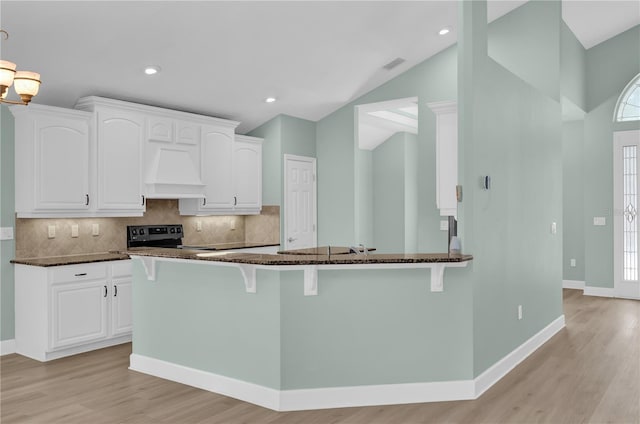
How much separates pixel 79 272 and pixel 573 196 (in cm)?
753

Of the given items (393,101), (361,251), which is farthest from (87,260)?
(393,101)

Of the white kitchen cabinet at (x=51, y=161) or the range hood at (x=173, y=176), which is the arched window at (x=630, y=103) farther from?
the white kitchen cabinet at (x=51, y=161)

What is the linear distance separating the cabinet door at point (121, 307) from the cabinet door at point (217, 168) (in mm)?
1430

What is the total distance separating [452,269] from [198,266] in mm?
1867

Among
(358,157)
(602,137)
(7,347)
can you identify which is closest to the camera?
(7,347)

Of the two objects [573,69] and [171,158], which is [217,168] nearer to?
[171,158]

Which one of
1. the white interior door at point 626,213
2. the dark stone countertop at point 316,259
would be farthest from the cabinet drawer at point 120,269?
the white interior door at point 626,213

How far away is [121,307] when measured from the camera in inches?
205

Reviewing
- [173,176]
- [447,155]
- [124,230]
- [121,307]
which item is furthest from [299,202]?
[447,155]

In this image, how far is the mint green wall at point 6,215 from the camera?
4805 millimetres

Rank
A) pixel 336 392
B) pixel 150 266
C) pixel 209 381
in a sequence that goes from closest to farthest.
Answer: pixel 336 392 → pixel 209 381 → pixel 150 266

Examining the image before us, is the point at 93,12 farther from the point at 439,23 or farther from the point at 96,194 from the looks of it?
the point at 439,23

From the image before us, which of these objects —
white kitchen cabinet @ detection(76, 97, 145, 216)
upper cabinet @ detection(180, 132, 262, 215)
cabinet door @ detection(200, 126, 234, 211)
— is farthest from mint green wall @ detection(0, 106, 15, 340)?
cabinet door @ detection(200, 126, 234, 211)

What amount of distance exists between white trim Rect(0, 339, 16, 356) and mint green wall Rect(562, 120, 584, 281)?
800cm
